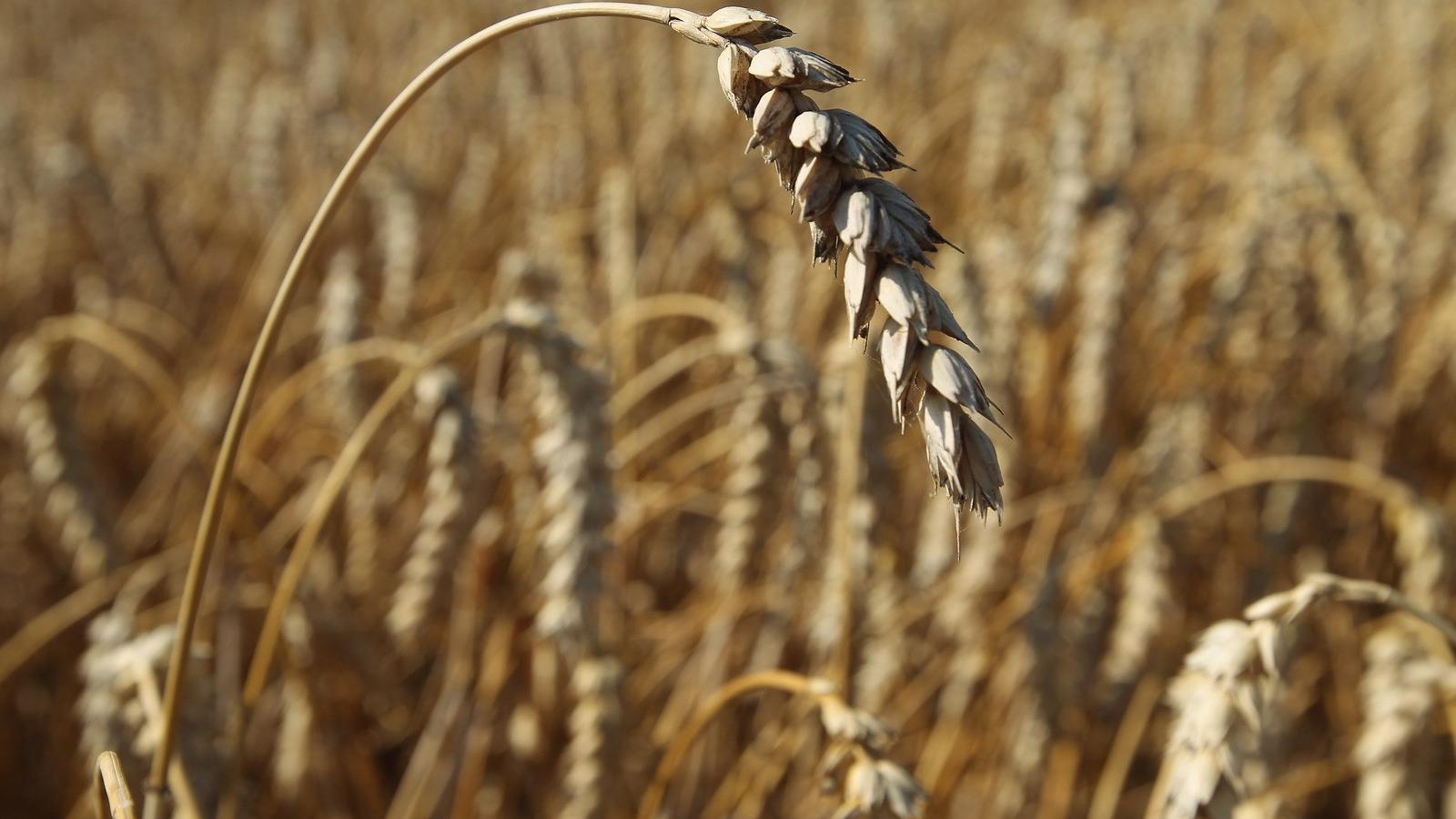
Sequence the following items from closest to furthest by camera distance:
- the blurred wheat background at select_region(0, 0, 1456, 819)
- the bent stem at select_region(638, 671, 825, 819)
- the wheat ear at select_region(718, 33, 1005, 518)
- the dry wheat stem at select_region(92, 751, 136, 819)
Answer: the wheat ear at select_region(718, 33, 1005, 518)
the dry wheat stem at select_region(92, 751, 136, 819)
the bent stem at select_region(638, 671, 825, 819)
the blurred wheat background at select_region(0, 0, 1456, 819)

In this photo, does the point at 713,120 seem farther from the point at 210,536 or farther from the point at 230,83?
the point at 210,536

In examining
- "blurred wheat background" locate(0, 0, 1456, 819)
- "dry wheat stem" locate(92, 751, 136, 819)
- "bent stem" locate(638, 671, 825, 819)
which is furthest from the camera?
"blurred wheat background" locate(0, 0, 1456, 819)

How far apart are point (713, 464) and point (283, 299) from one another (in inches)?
59.4

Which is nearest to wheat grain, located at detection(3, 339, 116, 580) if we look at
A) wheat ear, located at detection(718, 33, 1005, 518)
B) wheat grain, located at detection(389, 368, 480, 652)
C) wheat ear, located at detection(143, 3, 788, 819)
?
wheat grain, located at detection(389, 368, 480, 652)

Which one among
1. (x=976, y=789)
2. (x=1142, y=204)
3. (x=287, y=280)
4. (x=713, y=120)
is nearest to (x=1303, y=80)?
(x=1142, y=204)

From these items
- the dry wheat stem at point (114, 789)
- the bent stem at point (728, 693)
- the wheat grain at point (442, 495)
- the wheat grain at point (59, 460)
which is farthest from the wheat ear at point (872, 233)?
the wheat grain at point (59, 460)

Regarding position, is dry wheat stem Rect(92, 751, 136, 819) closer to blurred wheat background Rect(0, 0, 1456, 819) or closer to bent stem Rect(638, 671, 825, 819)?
blurred wheat background Rect(0, 0, 1456, 819)

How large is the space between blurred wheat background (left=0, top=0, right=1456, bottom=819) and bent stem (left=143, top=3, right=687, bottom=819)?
16 centimetres

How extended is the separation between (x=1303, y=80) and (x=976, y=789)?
2060 mm

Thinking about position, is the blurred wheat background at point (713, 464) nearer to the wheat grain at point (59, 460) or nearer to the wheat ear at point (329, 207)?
the wheat grain at point (59, 460)

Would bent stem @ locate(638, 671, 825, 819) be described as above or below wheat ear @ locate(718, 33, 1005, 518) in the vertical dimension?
below

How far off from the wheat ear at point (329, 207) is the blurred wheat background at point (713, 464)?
0.17 m

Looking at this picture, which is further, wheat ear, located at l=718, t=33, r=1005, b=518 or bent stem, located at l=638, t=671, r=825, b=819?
bent stem, located at l=638, t=671, r=825, b=819

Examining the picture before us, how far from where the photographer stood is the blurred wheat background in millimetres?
1374
